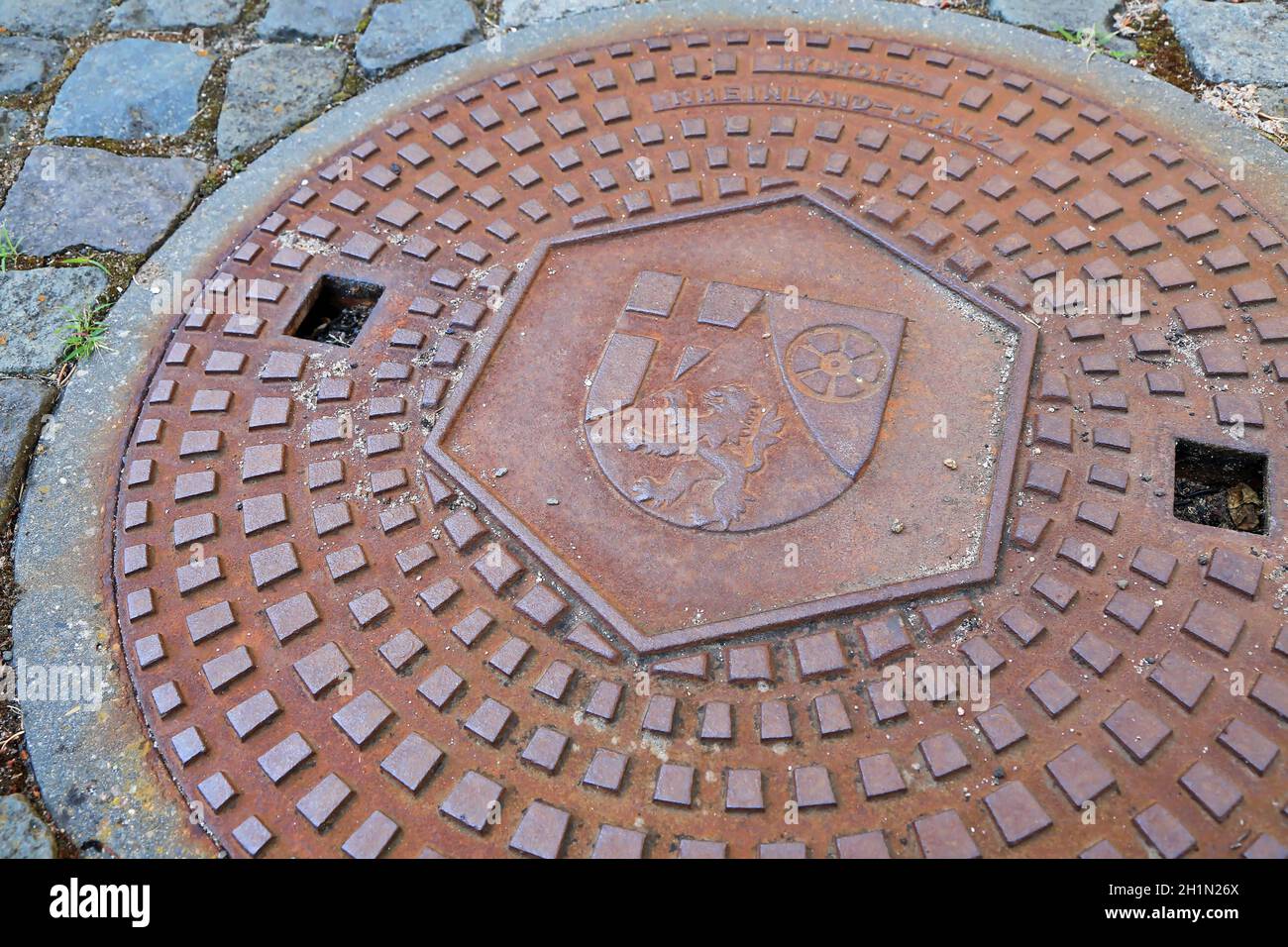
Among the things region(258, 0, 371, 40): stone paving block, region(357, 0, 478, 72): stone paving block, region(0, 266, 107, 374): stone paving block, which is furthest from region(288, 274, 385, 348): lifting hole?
region(258, 0, 371, 40): stone paving block

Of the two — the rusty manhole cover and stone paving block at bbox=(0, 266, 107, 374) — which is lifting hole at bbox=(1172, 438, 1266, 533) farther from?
stone paving block at bbox=(0, 266, 107, 374)

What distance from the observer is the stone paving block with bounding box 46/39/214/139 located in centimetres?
465

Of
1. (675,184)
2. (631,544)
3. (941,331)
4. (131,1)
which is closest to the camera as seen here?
(631,544)

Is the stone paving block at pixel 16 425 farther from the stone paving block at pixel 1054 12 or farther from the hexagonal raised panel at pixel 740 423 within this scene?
the stone paving block at pixel 1054 12

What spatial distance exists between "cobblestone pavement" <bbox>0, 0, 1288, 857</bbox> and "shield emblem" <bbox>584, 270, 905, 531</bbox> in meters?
2.11

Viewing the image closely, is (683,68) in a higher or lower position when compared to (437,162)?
higher

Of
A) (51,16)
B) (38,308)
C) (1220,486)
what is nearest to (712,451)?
(1220,486)

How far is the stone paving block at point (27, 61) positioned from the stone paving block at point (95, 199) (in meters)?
0.54

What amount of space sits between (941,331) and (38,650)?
3168 mm

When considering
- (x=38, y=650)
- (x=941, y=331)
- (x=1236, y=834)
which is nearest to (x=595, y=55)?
(x=941, y=331)

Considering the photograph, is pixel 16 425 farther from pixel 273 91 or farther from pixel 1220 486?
pixel 1220 486

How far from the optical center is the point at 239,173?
443cm

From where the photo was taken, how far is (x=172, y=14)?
5.08 metres
